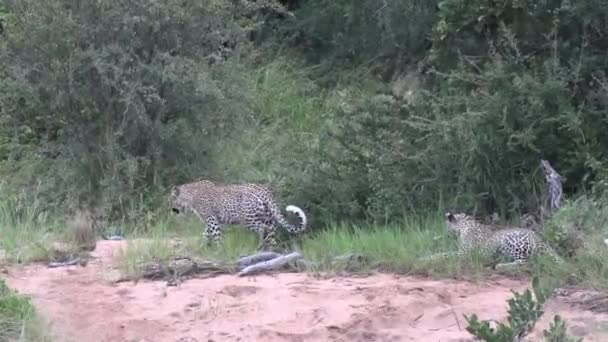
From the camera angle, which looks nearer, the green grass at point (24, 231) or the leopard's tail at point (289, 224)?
the green grass at point (24, 231)

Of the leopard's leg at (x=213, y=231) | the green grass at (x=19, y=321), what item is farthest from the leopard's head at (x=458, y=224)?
the green grass at (x=19, y=321)

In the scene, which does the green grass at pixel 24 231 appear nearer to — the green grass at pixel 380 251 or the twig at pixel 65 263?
the twig at pixel 65 263

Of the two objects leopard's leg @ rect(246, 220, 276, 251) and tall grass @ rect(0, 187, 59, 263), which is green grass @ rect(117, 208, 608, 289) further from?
tall grass @ rect(0, 187, 59, 263)

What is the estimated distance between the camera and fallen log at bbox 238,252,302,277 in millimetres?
9031

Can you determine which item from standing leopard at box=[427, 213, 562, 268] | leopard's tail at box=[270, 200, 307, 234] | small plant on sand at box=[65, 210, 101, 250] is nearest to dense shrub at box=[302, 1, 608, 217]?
leopard's tail at box=[270, 200, 307, 234]

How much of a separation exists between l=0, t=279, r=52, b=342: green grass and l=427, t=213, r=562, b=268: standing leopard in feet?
10.5

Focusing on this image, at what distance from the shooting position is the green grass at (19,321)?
296 inches

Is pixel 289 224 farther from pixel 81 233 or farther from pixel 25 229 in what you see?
pixel 25 229

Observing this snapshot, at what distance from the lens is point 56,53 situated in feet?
40.8

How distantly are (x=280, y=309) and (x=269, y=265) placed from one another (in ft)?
3.72

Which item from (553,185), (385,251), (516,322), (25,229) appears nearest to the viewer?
(516,322)

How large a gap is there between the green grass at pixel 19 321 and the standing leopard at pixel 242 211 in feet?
8.63

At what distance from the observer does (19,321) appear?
7691 mm

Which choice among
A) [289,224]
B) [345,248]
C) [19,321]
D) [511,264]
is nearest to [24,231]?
[289,224]
